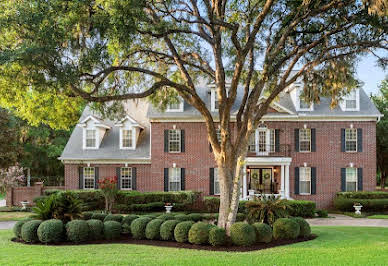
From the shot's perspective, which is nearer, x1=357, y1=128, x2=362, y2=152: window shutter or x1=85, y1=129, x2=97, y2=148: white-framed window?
x1=357, y1=128, x2=362, y2=152: window shutter

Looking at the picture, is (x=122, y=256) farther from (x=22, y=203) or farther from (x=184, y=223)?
(x=22, y=203)

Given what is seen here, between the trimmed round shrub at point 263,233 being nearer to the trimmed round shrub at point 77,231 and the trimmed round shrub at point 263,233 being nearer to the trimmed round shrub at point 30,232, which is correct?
the trimmed round shrub at point 77,231

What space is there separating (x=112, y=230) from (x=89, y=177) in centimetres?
1404

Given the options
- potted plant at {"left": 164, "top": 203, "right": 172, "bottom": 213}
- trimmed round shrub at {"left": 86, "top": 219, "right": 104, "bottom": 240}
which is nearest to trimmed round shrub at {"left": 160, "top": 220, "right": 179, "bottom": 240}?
trimmed round shrub at {"left": 86, "top": 219, "right": 104, "bottom": 240}

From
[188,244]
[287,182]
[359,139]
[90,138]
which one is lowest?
[188,244]

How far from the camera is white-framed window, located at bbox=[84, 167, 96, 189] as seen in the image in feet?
87.9

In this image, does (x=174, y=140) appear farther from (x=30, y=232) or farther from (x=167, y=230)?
(x=30, y=232)

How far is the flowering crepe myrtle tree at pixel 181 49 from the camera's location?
37.0 ft

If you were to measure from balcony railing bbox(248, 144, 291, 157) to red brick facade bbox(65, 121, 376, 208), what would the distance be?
0.29m

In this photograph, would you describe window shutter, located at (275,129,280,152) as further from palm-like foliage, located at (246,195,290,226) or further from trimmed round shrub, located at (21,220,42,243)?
trimmed round shrub, located at (21,220,42,243)

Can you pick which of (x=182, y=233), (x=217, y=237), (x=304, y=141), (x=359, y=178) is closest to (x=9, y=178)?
(x=304, y=141)

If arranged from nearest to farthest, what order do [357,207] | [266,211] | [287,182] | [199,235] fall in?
[199,235] < [266,211] < [357,207] < [287,182]

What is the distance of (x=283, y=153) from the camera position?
84.1 feet

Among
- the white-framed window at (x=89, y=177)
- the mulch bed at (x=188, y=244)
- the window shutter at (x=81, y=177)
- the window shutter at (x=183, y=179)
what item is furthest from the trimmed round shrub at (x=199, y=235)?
the window shutter at (x=81, y=177)
